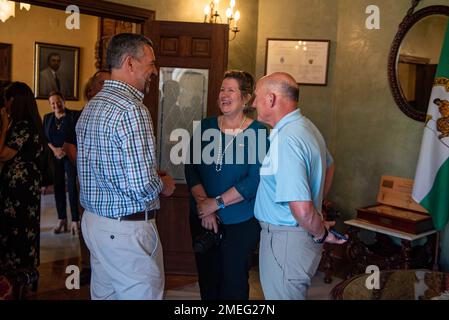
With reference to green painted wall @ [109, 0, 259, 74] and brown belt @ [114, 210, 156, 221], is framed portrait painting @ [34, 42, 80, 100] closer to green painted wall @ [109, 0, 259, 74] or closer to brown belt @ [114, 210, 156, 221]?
green painted wall @ [109, 0, 259, 74]

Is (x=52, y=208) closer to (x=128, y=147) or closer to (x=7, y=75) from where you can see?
(x=7, y=75)

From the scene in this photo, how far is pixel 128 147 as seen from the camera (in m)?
1.68

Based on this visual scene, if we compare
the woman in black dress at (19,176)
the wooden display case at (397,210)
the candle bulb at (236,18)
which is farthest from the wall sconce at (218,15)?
the wooden display case at (397,210)

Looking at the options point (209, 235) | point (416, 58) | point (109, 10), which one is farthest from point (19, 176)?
point (416, 58)

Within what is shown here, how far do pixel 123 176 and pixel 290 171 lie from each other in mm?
607

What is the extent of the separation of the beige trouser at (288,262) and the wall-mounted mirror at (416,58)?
2043 mm

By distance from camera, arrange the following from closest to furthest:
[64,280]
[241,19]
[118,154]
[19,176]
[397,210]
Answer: [118,154], [19,176], [397,210], [64,280], [241,19]

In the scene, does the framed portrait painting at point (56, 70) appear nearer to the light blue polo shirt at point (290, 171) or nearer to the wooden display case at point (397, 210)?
the wooden display case at point (397, 210)

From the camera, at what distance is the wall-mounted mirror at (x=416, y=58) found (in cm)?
337

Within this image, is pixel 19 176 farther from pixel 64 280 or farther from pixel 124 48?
pixel 124 48

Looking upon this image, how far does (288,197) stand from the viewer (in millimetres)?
1741

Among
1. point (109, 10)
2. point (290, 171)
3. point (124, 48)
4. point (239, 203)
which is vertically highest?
point (109, 10)

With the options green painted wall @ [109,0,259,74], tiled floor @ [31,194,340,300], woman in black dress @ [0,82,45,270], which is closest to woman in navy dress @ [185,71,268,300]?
tiled floor @ [31,194,340,300]

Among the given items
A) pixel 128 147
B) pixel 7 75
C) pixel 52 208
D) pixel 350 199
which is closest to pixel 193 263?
pixel 350 199
